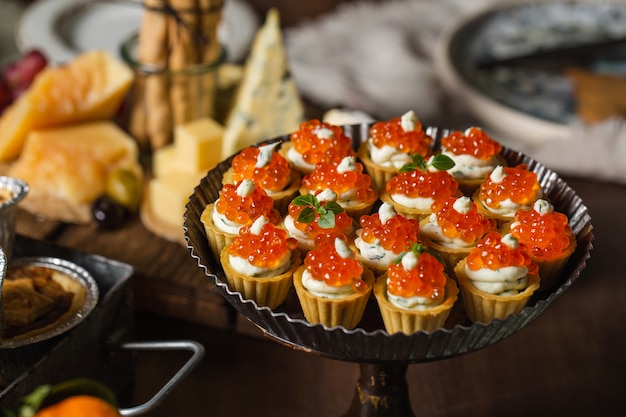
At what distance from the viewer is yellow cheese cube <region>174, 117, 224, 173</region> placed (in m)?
1.33

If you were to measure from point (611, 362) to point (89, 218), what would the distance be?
0.84 meters

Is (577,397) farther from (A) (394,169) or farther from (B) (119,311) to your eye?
(B) (119,311)

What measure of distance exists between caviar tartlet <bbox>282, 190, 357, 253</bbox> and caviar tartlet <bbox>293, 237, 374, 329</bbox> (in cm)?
3

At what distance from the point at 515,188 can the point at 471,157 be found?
0.26 feet

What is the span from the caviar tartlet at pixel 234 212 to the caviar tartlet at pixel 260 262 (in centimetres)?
3

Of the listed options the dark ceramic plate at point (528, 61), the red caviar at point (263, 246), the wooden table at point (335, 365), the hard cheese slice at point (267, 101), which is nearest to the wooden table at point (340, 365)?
the wooden table at point (335, 365)

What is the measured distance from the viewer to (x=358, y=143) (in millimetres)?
1052

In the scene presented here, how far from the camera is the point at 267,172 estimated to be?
90 centimetres

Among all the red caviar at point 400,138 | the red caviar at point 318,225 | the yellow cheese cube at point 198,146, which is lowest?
the yellow cheese cube at point 198,146

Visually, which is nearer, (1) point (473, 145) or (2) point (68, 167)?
(1) point (473, 145)

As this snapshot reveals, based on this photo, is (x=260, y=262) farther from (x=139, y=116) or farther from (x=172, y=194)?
(x=139, y=116)

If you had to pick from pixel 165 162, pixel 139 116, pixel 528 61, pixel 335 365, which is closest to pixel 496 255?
pixel 335 365

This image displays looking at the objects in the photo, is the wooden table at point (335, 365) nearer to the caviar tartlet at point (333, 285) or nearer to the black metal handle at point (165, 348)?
the black metal handle at point (165, 348)

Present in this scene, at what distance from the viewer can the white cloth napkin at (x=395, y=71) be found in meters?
1.53
